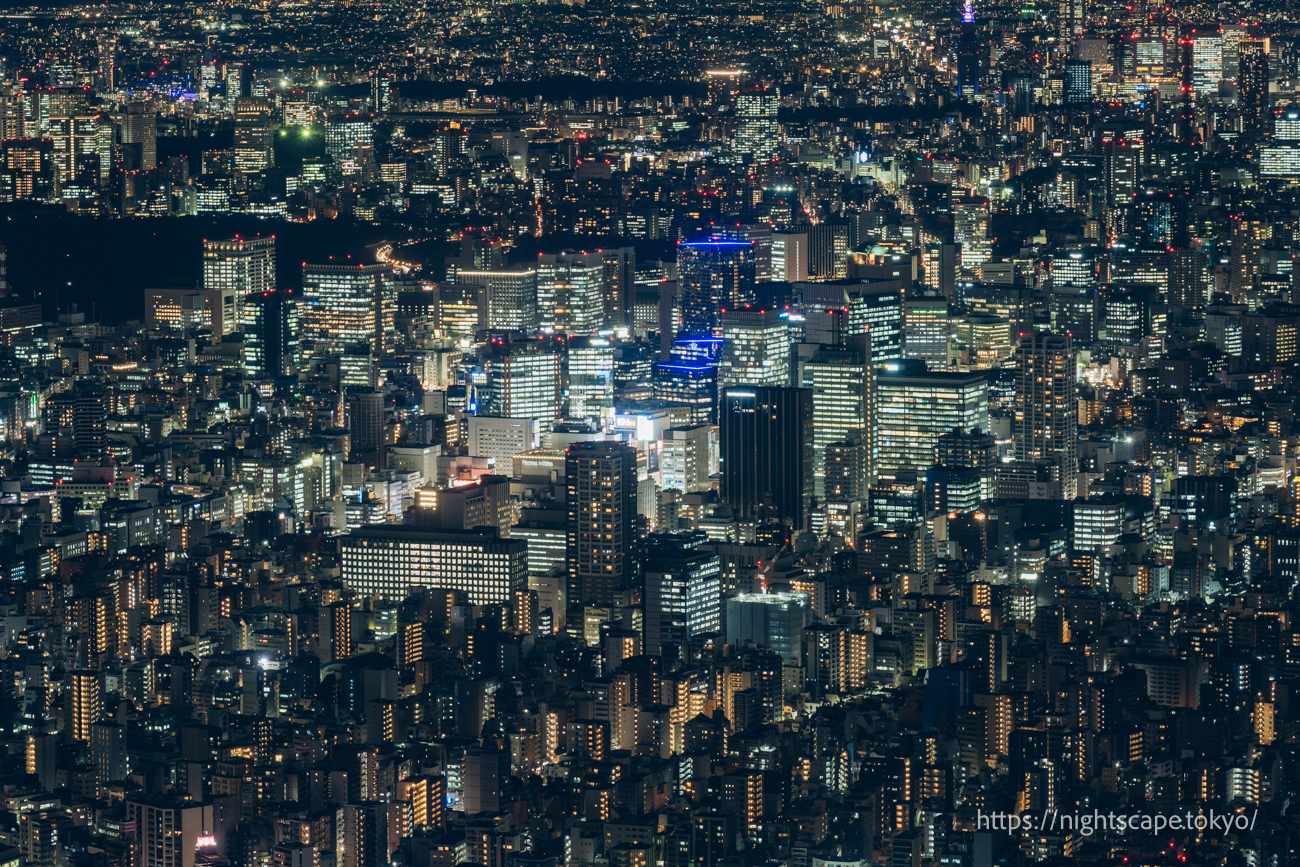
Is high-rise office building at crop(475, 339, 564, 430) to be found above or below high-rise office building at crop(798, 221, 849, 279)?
below

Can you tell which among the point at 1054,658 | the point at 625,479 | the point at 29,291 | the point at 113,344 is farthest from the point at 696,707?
the point at 29,291

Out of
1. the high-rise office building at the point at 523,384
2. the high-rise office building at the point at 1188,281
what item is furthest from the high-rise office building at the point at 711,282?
the high-rise office building at the point at 1188,281

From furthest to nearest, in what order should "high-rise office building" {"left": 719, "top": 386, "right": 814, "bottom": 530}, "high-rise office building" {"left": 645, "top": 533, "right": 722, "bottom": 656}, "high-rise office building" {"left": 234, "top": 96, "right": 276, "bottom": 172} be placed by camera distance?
"high-rise office building" {"left": 234, "top": 96, "right": 276, "bottom": 172} < "high-rise office building" {"left": 719, "top": 386, "right": 814, "bottom": 530} < "high-rise office building" {"left": 645, "top": 533, "right": 722, "bottom": 656}

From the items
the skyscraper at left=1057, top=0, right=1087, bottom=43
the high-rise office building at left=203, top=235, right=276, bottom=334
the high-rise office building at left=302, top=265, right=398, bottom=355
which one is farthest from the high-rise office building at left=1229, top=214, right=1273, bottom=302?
the high-rise office building at left=203, top=235, right=276, bottom=334

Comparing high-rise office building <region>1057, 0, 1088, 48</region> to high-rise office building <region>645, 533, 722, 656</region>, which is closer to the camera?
high-rise office building <region>645, 533, 722, 656</region>

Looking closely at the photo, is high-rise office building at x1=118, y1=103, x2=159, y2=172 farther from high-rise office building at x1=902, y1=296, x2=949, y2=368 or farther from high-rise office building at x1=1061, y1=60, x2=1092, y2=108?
high-rise office building at x1=1061, y1=60, x2=1092, y2=108

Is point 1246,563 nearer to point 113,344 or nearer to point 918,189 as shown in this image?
point 113,344

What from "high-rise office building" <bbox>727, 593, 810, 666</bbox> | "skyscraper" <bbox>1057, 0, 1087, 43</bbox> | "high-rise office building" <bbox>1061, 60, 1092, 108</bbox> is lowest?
"high-rise office building" <bbox>727, 593, 810, 666</bbox>

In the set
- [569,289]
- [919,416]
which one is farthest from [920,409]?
[569,289]
